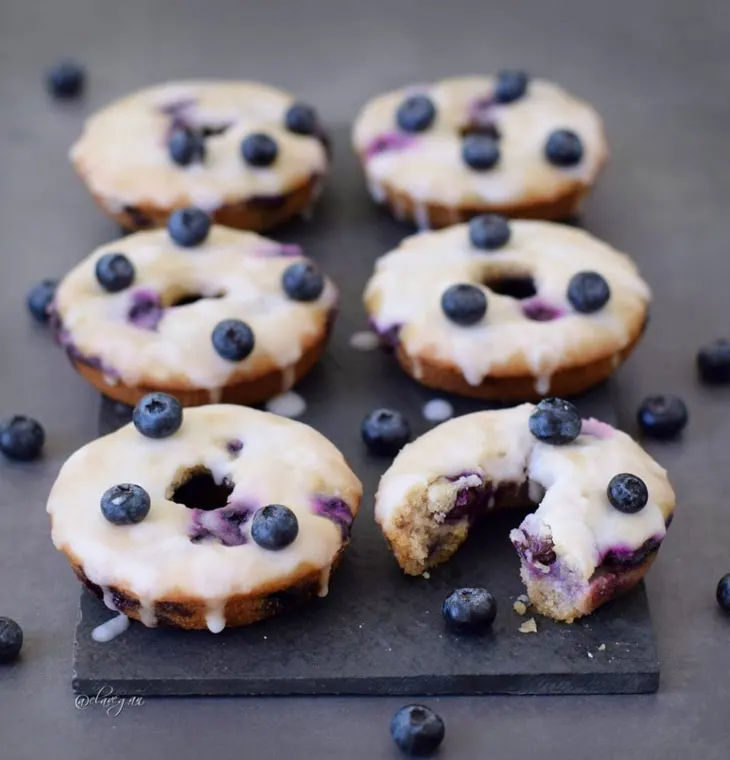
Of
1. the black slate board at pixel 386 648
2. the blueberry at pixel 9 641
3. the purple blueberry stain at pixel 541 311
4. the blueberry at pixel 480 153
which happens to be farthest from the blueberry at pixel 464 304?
A: the blueberry at pixel 9 641

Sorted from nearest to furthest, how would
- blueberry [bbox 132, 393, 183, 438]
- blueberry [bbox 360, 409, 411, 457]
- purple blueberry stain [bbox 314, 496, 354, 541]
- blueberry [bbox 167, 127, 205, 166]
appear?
purple blueberry stain [bbox 314, 496, 354, 541]
blueberry [bbox 132, 393, 183, 438]
blueberry [bbox 360, 409, 411, 457]
blueberry [bbox 167, 127, 205, 166]

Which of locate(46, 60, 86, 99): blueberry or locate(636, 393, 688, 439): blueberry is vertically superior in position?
locate(46, 60, 86, 99): blueberry

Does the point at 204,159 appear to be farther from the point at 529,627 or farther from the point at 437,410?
the point at 529,627

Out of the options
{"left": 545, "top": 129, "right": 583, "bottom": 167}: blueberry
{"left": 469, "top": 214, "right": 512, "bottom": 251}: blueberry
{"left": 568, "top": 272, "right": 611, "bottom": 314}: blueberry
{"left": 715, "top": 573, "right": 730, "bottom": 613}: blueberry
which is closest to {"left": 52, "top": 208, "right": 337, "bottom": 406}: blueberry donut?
{"left": 469, "top": 214, "right": 512, "bottom": 251}: blueberry

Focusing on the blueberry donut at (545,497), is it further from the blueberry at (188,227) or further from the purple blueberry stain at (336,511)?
the blueberry at (188,227)

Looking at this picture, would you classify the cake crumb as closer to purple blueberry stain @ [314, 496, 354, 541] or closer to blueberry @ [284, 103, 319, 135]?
purple blueberry stain @ [314, 496, 354, 541]
